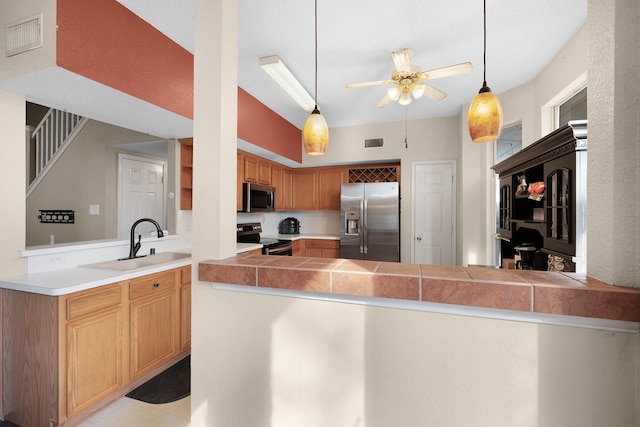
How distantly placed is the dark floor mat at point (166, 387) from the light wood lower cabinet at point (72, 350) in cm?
8

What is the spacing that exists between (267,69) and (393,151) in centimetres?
251

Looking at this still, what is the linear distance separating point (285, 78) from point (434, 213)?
9.77 ft

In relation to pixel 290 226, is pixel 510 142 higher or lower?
higher

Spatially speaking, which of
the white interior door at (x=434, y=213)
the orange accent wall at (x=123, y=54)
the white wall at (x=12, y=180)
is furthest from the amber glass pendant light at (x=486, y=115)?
the white interior door at (x=434, y=213)

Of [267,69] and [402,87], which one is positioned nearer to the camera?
[402,87]

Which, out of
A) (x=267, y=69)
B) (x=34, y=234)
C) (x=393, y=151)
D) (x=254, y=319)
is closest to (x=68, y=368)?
(x=254, y=319)

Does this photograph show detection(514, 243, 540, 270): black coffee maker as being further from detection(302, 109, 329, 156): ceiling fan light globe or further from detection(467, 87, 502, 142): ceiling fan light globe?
detection(302, 109, 329, 156): ceiling fan light globe

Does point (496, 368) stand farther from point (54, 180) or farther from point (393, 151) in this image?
point (54, 180)

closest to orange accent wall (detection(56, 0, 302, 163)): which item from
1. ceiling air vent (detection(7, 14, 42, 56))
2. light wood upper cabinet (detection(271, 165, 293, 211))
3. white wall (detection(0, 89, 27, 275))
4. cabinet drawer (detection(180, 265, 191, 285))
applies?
ceiling air vent (detection(7, 14, 42, 56))

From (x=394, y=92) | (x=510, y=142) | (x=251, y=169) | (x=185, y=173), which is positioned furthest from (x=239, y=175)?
(x=510, y=142)

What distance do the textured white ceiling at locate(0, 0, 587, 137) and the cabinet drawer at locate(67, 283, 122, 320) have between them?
131 centimetres

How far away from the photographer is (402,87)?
2400 millimetres

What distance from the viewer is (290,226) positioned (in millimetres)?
5242

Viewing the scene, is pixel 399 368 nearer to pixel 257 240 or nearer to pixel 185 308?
pixel 185 308
